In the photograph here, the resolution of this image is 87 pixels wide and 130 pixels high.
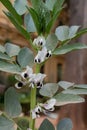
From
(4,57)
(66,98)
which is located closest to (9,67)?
(4,57)

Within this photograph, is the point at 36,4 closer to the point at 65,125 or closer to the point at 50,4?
the point at 50,4

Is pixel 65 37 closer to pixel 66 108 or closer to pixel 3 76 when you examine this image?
pixel 66 108

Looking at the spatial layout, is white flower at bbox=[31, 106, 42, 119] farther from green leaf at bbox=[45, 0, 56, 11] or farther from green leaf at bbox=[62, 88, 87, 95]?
green leaf at bbox=[45, 0, 56, 11]

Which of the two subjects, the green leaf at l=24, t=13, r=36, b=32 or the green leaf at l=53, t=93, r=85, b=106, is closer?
the green leaf at l=53, t=93, r=85, b=106

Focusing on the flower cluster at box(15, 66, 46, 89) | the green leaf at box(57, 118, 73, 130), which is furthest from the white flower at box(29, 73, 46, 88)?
the green leaf at box(57, 118, 73, 130)

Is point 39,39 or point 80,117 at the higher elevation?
point 39,39

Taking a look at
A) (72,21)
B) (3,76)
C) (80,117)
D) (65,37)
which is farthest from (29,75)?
(3,76)
